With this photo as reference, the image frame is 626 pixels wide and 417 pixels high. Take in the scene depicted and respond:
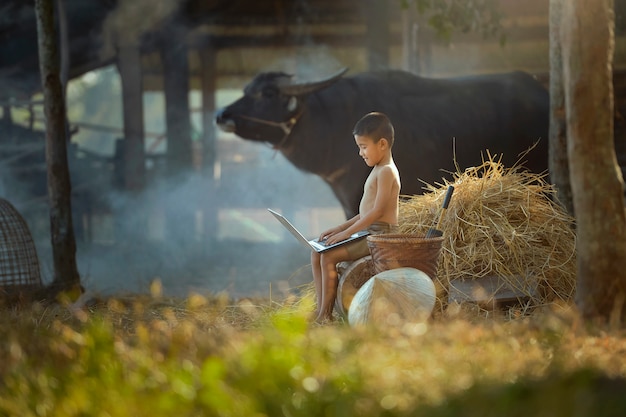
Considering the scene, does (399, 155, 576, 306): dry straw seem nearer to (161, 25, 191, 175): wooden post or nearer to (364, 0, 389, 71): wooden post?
(364, 0, 389, 71): wooden post

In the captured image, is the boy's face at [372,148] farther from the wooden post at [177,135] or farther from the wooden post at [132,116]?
the wooden post at [177,135]

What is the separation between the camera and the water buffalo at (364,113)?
795 cm

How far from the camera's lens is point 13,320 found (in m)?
4.75

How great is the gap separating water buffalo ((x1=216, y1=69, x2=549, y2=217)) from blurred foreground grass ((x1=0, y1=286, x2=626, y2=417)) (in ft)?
14.7

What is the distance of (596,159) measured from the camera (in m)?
3.96

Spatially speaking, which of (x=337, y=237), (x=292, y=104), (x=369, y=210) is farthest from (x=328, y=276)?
(x=292, y=104)

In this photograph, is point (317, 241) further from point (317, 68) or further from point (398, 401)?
point (317, 68)

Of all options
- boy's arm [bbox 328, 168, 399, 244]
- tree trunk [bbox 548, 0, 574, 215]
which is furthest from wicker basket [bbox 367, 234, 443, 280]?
tree trunk [bbox 548, 0, 574, 215]

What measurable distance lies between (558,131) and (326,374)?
12.3ft

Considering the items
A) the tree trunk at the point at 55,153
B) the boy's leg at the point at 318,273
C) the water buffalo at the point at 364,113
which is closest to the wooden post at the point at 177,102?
the water buffalo at the point at 364,113

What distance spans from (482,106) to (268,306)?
368 cm

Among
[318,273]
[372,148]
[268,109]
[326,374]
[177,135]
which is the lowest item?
[177,135]

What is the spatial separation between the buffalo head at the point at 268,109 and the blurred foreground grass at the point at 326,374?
4554 millimetres

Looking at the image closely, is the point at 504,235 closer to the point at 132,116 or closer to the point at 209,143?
the point at 132,116
